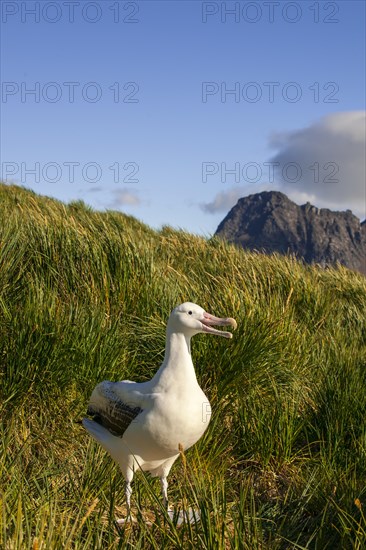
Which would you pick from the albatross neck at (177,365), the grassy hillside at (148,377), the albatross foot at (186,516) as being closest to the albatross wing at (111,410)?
the albatross neck at (177,365)

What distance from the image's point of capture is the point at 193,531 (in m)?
3.08

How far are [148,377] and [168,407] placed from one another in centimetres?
264

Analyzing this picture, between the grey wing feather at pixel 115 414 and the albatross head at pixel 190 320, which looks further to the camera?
the grey wing feather at pixel 115 414

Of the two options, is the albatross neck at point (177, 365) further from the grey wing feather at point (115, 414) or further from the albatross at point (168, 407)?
the grey wing feather at point (115, 414)

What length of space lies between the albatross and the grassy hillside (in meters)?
0.26

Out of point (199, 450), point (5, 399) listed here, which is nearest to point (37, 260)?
point (5, 399)

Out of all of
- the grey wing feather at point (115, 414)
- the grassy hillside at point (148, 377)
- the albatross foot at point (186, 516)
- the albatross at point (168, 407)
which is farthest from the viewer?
the grassy hillside at point (148, 377)

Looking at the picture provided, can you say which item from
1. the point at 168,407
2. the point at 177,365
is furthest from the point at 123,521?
the point at 177,365

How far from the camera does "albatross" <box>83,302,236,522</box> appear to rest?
3.14m

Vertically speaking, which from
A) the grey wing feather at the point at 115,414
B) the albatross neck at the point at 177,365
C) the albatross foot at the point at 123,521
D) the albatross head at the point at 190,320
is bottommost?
the albatross foot at the point at 123,521

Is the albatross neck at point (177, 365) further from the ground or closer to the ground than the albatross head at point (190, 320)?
closer to the ground

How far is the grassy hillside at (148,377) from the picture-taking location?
157 inches

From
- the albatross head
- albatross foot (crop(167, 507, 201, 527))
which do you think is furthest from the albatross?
albatross foot (crop(167, 507, 201, 527))

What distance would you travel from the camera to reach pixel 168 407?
10.3 feet
